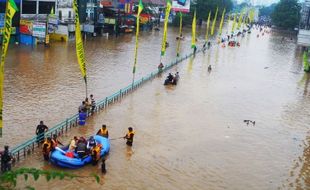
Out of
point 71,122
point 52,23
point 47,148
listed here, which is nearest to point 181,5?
point 52,23

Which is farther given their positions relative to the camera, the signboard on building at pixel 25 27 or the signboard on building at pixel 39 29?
the signboard on building at pixel 25 27

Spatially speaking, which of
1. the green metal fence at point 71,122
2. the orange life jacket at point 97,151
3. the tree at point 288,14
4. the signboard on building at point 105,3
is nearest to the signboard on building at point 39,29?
the green metal fence at point 71,122

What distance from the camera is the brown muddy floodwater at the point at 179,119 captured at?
1823 centimetres

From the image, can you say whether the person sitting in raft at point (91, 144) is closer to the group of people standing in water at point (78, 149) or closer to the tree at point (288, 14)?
the group of people standing in water at point (78, 149)

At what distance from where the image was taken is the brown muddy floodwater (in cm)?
1823

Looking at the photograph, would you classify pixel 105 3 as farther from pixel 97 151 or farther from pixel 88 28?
pixel 97 151

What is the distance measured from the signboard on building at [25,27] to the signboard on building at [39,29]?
64cm

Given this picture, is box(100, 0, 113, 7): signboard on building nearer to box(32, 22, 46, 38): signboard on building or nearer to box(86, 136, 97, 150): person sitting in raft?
box(32, 22, 46, 38): signboard on building

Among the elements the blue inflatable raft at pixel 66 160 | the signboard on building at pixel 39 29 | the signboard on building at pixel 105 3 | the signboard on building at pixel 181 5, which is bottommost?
the blue inflatable raft at pixel 66 160

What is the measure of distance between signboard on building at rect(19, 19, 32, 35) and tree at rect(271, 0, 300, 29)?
86180mm

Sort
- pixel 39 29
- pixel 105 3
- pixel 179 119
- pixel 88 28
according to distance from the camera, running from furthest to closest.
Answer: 1. pixel 105 3
2. pixel 88 28
3. pixel 39 29
4. pixel 179 119

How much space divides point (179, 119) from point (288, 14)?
101553 mm

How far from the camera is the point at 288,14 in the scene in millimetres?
118000

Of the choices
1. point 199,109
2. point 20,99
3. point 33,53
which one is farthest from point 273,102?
point 33,53
